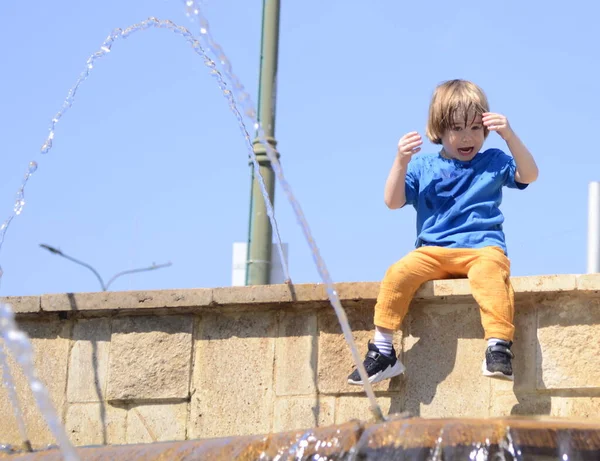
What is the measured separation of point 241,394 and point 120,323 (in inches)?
28.4

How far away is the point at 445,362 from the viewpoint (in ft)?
16.1

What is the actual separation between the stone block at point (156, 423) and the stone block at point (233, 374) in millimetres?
59

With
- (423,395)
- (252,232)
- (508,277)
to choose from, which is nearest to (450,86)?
(508,277)

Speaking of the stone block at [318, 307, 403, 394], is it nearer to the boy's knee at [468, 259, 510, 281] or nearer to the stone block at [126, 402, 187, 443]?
the boy's knee at [468, 259, 510, 281]

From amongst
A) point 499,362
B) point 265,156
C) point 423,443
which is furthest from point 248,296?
point 265,156

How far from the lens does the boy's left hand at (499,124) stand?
4.89 m

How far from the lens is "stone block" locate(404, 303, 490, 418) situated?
4.85 meters

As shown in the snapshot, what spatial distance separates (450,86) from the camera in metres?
5.14

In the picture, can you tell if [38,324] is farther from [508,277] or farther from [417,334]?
[508,277]

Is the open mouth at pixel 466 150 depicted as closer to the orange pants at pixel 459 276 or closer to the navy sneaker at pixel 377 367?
the orange pants at pixel 459 276

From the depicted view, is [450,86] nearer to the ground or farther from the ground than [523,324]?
farther from the ground

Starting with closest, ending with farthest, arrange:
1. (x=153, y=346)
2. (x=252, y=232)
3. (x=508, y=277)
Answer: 1. (x=508, y=277)
2. (x=153, y=346)
3. (x=252, y=232)

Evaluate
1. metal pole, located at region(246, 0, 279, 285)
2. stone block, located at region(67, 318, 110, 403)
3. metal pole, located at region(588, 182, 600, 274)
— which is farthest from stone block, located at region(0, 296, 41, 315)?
metal pole, located at region(588, 182, 600, 274)

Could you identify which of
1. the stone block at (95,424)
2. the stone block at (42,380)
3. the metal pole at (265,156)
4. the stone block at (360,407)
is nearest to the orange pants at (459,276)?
the stone block at (360,407)
